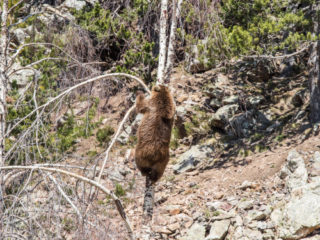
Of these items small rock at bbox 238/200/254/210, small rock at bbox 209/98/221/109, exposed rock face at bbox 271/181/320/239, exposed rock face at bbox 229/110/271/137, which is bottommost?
small rock at bbox 238/200/254/210

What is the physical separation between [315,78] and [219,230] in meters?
5.24

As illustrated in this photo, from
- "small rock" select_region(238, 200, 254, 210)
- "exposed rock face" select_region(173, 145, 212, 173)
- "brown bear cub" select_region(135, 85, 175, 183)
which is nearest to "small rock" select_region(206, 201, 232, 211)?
A: "small rock" select_region(238, 200, 254, 210)

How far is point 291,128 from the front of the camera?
30.4ft

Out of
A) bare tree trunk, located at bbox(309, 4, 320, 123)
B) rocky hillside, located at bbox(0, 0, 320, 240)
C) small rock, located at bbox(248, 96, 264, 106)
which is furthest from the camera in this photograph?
small rock, located at bbox(248, 96, 264, 106)

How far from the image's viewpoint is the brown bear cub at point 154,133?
4008 mm

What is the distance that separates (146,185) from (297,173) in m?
4.11

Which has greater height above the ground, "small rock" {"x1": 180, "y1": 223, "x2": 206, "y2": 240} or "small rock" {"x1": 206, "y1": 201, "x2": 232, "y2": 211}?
"small rock" {"x1": 206, "y1": 201, "x2": 232, "y2": 211}

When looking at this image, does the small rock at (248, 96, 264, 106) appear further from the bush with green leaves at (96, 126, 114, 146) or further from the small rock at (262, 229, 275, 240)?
the small rock at (262, 229, 275, 240)

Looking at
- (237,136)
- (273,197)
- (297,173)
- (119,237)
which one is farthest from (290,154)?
(119,237)

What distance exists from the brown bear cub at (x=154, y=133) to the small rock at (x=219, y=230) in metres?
2.80

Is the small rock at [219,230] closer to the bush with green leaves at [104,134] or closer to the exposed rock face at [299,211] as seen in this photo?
the exposed rock face at [299,211]

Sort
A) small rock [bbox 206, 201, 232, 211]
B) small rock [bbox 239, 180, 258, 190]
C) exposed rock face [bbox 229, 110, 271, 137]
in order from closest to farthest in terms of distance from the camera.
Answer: small rock [bbox 206, 201, 232, 211], small rock [bbox 239, 180, 258, 190], exposed rock face [bbox 229, 110, 271, 137]

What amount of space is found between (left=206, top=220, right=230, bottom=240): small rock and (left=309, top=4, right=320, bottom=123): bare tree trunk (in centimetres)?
426

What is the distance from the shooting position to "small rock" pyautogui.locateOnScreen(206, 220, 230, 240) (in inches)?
246
